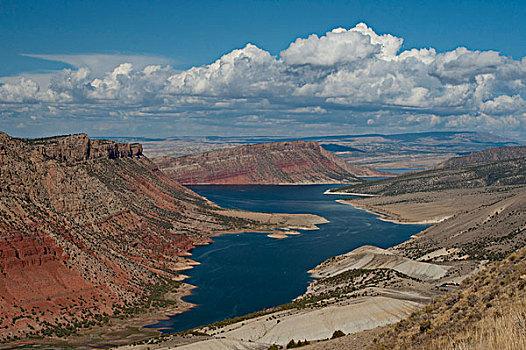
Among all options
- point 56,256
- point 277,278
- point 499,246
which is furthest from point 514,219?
point 56,256

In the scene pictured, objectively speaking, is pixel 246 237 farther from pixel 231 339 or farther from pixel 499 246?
pixel 231 339

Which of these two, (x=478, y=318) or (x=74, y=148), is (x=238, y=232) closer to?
(x=74, y=148)

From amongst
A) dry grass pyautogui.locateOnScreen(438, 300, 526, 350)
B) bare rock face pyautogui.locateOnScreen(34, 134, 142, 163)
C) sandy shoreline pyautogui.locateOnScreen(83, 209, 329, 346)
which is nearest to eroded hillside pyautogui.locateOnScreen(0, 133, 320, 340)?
bare rock face pyautogui.locateOnScreen(34, 134, 142, 163)

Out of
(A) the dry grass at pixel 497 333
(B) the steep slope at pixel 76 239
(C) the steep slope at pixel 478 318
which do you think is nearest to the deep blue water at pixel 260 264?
(B) the steep slope at pixel 76 239

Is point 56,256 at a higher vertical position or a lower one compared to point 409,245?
higher

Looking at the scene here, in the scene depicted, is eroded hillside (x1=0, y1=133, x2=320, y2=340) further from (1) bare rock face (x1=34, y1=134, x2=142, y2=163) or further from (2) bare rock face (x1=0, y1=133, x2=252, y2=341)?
(1) bare rock face (x1=34, y1=134, x2=142, y2=163)

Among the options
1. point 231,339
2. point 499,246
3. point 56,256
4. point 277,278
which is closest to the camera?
point 231,339
